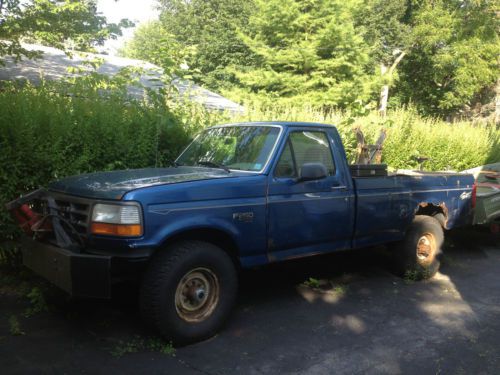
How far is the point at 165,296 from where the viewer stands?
378 cm

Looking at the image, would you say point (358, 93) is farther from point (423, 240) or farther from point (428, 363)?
point (428, 363)

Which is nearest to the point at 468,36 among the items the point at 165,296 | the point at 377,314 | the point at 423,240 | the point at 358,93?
the point at 358,93

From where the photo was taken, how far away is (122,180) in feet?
13.5

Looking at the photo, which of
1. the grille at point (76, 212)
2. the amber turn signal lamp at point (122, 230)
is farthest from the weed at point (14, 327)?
the amber turn signal lamp at point (122, 230)

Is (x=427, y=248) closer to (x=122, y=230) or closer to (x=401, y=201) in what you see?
(x=401, y=201)

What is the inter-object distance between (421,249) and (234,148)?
3.14 metres

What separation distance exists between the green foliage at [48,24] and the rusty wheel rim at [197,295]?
9537 mm

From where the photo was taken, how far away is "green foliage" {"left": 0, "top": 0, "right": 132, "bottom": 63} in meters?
11.3

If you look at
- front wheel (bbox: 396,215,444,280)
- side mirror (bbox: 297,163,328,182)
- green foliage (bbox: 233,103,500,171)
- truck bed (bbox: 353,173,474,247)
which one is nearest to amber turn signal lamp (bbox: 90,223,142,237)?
side mirror (bbox: 297,163,328,182)

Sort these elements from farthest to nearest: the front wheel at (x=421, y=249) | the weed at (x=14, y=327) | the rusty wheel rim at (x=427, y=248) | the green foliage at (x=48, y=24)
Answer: the green foliage at (x=48, y=24)
the rusty wheel rim at (x=427, y=248)
the front wheel at (x=421, y=249)
the weed at (x=14, y=327)

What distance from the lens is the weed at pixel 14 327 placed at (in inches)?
162

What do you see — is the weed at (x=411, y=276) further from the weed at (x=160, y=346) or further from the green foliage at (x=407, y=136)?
the green foliage at (x=407, y=136)

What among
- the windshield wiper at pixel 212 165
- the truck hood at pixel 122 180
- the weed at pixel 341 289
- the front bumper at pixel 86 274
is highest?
the windshield wiper at pixel 212 165

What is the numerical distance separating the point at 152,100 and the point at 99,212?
410 cm
